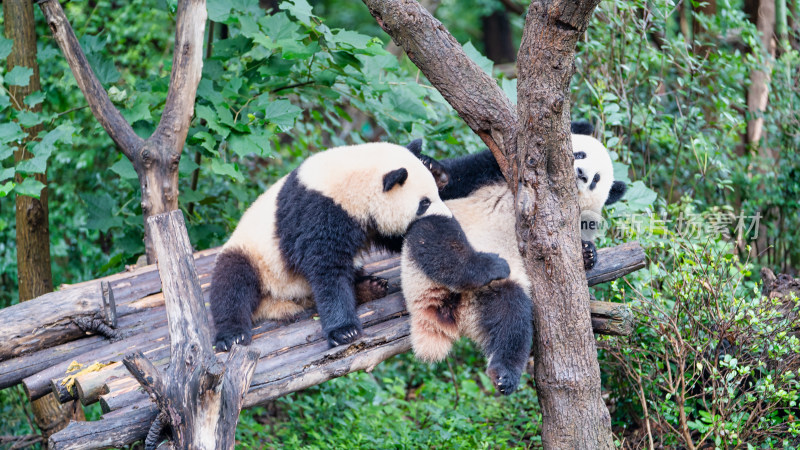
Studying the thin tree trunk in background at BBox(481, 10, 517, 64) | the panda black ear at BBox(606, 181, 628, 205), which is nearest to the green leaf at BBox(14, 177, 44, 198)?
the panda black ear at BBox(606, 181, 628, 205)

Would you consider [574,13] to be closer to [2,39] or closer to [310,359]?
[310,359]

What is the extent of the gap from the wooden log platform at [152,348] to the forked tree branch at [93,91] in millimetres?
828

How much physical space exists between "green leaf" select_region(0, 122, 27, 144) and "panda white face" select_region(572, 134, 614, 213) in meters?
2.98

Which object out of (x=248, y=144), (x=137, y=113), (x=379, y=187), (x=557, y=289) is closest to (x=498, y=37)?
(x=137, y=113)

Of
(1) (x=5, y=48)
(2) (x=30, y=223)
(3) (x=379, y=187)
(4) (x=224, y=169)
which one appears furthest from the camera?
(2) (x=30, y=223)

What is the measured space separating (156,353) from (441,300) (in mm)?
1395

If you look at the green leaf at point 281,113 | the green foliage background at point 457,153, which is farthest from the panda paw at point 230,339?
the green leaf at point 281,113

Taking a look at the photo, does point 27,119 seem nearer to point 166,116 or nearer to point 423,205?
point 166,116

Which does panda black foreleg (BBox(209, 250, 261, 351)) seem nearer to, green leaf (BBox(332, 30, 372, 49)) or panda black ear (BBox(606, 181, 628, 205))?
green leaf (BBox(332, 30, 372, 49))

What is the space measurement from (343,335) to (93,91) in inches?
83.6

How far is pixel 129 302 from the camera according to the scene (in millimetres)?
3713

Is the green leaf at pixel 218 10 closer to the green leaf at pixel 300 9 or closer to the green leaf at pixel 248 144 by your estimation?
the green leaf at pixel 300 9

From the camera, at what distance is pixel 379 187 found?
11.0 ft

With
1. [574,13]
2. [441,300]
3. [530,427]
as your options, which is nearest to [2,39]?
[441,300]
